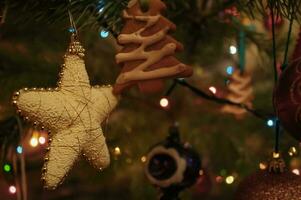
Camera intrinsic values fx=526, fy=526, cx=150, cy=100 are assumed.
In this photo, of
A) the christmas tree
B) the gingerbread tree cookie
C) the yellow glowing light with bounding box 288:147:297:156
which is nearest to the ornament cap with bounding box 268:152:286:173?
the christmas tree

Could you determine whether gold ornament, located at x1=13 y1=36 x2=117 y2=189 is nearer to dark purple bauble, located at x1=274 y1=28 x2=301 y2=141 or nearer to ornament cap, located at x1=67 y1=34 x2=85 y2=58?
ornament cap, located at x1=67 y1=34 x2=85 y2=58

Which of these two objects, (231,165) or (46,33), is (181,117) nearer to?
(231,165)

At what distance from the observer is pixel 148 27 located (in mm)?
442

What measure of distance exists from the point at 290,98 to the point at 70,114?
0.63 ft

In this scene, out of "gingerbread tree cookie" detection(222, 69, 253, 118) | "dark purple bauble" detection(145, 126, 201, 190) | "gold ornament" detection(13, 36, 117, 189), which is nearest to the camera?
"gold ornament" detection(13, 36, 117, 189)

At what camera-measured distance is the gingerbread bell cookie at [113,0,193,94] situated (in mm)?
431

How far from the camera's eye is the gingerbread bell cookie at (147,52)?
0.43 meters

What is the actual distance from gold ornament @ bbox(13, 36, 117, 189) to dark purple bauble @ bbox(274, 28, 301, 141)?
5.9 inches

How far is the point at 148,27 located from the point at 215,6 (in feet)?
0.92

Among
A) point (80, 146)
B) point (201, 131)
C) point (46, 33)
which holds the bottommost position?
point (80, 146)

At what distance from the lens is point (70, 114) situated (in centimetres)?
42

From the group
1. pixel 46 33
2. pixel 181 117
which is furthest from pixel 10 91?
pixel 181 117

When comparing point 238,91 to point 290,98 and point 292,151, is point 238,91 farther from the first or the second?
point 290,98

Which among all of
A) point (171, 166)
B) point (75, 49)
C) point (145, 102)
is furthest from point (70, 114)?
point (145, 102)
